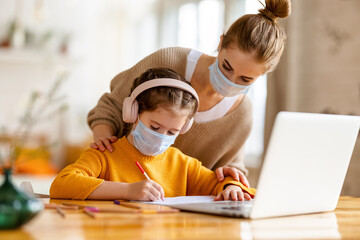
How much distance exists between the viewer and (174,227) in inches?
34.7

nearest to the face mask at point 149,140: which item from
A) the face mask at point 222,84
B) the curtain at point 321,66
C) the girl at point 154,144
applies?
the girl at point 154,144

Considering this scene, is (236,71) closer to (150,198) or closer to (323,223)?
(150,198)

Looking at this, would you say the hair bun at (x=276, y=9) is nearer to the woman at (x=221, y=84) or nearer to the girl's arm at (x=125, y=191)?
the woman at (x=221, y=84)

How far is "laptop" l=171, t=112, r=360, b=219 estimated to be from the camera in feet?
3.22

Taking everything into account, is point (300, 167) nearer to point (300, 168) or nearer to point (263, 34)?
point (300, 168)

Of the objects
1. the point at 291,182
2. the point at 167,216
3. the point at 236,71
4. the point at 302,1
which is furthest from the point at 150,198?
the point at 302,1

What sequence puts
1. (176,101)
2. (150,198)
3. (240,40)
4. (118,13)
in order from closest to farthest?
1. (150,198)
2. (176,101)
3. (240,40)
4. (118,13)

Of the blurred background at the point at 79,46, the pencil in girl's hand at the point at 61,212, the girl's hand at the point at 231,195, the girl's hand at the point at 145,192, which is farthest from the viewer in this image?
the blurred background at the point at 79,46

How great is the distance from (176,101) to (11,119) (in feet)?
16.5

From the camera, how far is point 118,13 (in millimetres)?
6445

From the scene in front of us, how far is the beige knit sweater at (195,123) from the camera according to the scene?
5.71ft

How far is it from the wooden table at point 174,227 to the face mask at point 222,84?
0.65 metres

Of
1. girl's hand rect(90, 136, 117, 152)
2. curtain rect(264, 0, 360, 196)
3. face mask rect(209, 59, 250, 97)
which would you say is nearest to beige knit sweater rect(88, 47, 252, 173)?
face mask rect(209, 59, 250, 97)

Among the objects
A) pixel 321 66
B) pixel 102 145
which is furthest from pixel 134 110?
pixel 321 66
